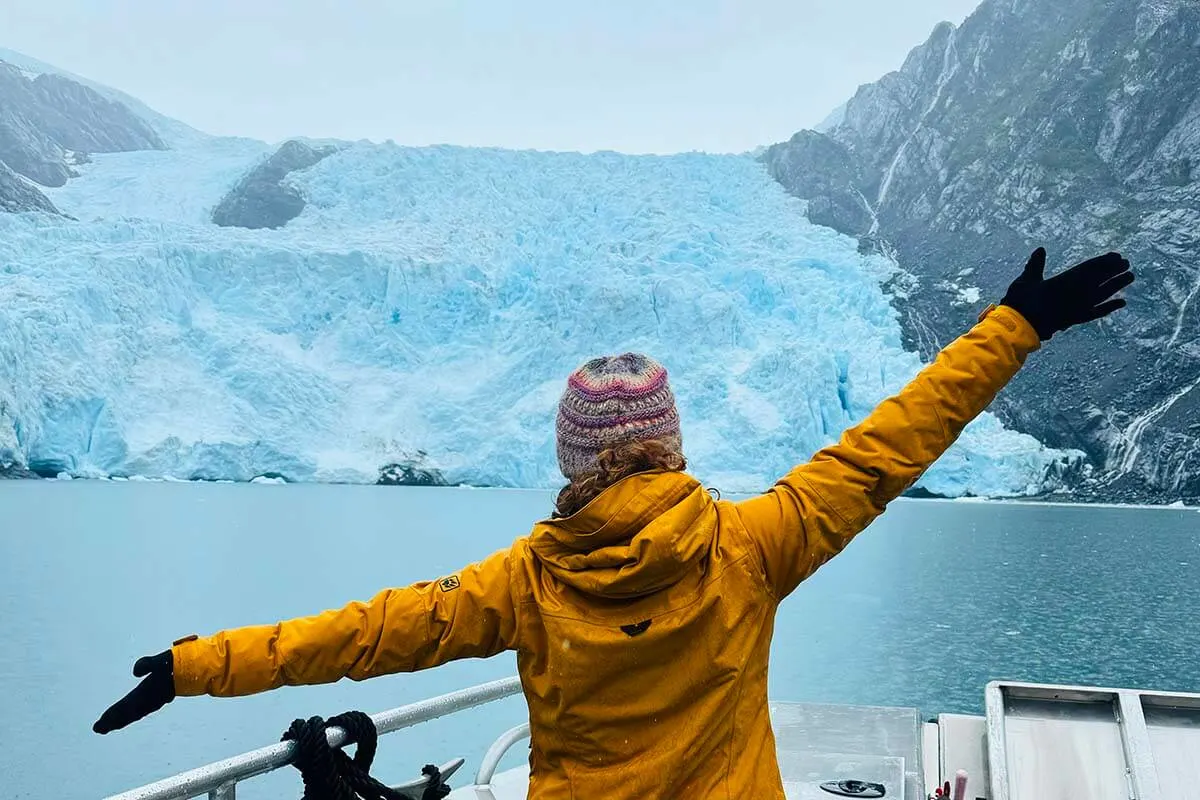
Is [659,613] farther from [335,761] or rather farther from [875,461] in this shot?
[335,761]

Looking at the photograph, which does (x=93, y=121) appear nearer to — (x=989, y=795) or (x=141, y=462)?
(x=141, y=462)

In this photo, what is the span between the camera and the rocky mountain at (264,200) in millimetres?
35844

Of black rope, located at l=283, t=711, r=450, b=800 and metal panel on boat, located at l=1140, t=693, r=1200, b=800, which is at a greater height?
black rope, located at l=283, t=711, r=450, b=800

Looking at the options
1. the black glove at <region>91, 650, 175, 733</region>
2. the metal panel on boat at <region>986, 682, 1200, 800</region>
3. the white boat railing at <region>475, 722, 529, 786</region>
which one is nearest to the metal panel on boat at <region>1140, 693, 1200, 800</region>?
the metal panel on boat at <region>986, 682, 1200, 800</region>

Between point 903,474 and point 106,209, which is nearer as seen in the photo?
point 903,474

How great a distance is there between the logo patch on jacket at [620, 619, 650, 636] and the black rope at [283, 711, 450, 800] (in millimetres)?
560

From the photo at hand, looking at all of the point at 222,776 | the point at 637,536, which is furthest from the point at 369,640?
the point at 222,776

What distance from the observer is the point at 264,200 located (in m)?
36.5

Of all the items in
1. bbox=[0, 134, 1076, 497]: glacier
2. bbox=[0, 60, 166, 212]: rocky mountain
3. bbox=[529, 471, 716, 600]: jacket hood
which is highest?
bbox=[0, 60, 166, 212]: rocky mountain

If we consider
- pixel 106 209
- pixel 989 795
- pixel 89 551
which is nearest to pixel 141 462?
pixel 89 551

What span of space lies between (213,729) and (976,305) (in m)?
32.2

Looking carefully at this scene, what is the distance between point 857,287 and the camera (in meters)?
29.4

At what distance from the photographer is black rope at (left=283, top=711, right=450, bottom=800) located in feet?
4.67

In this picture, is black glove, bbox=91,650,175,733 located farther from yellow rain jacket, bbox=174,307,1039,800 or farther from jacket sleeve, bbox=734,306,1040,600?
jacket sleeve, bbox=734,306,1040,600
